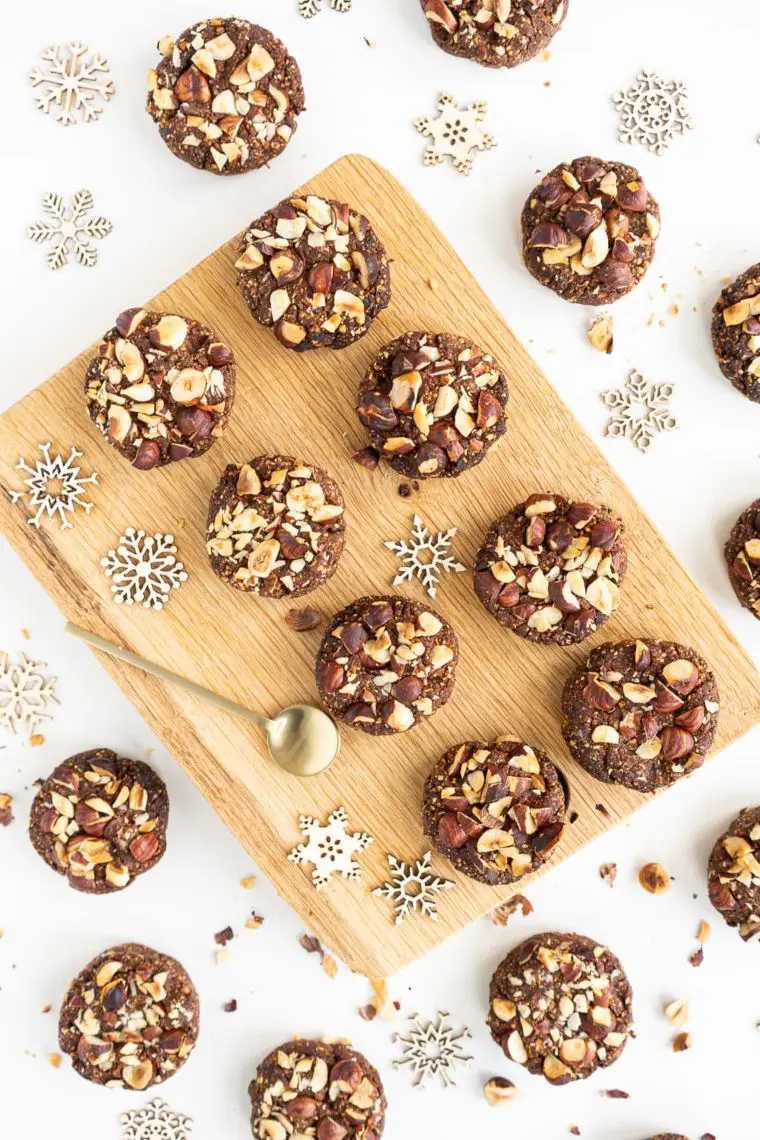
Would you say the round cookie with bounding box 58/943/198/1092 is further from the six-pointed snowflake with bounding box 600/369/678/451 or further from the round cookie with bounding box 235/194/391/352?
the six-pointed snowflake with bounding box 600/369/678/451

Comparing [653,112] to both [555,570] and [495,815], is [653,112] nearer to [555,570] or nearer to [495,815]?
[555,570]

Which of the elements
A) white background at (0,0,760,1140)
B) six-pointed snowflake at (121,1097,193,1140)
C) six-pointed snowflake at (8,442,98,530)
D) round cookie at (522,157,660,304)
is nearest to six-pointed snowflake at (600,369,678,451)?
white background at (0,0,760,1140)

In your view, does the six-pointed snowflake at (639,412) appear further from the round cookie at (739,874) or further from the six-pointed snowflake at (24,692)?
the six-pointed snowflake at (24,692)

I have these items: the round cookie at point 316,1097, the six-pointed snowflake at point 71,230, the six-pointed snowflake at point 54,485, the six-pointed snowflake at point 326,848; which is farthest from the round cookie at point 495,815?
the six-pointed snowflake at point 71,230

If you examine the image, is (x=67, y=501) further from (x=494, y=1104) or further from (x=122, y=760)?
(x=494, y=1104)

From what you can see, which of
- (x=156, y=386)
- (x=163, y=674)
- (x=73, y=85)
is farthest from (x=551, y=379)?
(x=73, y=85)
